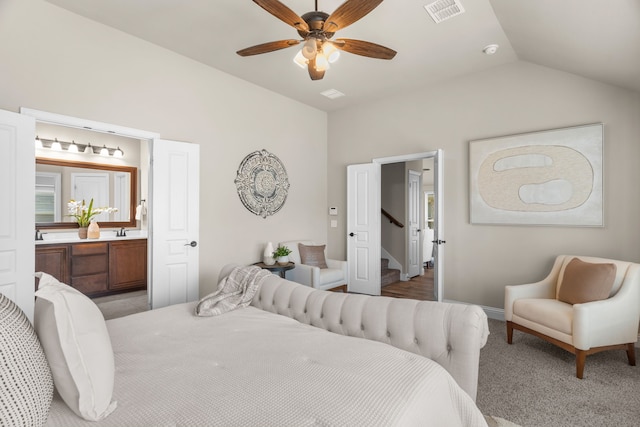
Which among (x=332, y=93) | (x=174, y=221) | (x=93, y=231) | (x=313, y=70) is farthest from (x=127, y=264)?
(x=313, y=70)

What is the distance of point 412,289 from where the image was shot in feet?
17.6

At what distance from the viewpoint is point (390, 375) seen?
1217mm

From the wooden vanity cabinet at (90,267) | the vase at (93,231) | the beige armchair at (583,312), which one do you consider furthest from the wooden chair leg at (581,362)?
the vase at (93,231)

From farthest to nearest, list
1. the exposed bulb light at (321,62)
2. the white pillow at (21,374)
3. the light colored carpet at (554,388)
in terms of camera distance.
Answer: the exposed bulb light at (321,62) < the light colored carpet at (554,388) < the white pillow at (21,374)

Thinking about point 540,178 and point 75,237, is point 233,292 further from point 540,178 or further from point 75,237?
point 75,237

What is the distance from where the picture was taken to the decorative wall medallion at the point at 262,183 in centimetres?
428

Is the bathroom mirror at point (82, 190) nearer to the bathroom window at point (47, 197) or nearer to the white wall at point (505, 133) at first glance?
the bathroom window at point (47, 197)

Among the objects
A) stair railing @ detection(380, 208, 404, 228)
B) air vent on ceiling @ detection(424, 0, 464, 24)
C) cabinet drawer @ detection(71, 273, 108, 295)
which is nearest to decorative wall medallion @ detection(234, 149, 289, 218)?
stair railing @ detection(380, 208, 404, 228)

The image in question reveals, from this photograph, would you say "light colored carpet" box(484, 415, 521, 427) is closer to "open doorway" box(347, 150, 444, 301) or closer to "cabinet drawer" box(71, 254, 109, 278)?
"open doorway" box(347, 150, 444, 301)

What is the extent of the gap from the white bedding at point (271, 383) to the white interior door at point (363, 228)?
3245 mm

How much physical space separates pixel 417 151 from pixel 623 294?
2737 mm

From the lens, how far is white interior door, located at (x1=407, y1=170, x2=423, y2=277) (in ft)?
20.3

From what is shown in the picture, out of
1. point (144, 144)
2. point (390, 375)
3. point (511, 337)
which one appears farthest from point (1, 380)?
point (144, 144)

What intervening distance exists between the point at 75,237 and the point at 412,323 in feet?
17.6
